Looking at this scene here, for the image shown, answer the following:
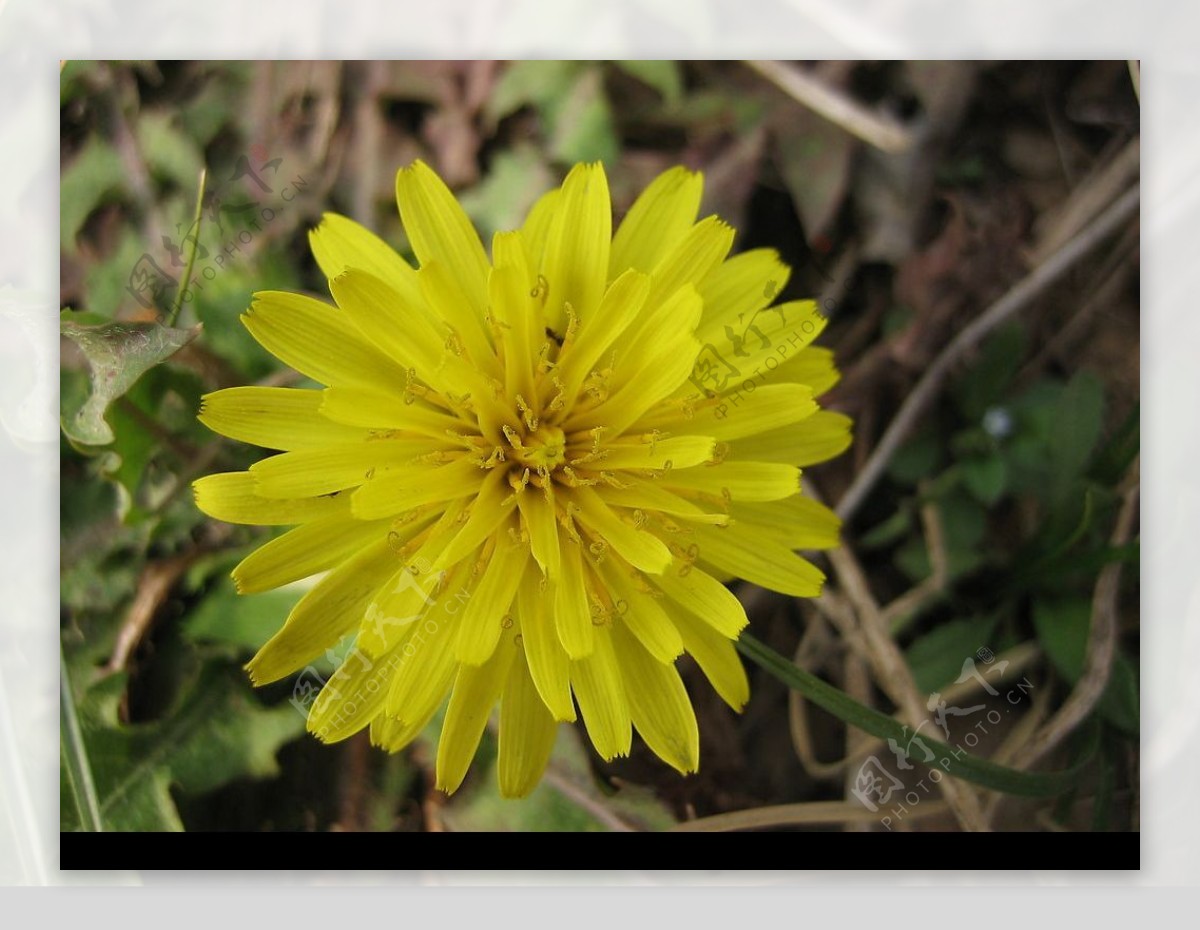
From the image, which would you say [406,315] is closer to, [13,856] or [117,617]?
[117,617]

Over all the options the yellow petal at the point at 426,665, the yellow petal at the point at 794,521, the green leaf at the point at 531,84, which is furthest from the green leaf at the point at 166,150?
the yellow petal at the point at 794,521

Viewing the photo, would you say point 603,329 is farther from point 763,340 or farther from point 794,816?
point 794,816

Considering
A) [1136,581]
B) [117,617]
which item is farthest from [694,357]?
[117,617]

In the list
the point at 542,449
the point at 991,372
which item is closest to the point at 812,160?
the point at 991,372

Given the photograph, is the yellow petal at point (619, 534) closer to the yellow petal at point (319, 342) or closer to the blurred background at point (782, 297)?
the yellow petal at point (319, 342)

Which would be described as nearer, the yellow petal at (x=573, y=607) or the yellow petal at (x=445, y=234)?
the yellow petal at (x=573, y=607)

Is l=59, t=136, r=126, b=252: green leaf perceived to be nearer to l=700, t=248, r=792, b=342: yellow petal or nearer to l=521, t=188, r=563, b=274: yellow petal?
l=521, t=188, r=563, b=274: yellow petal
